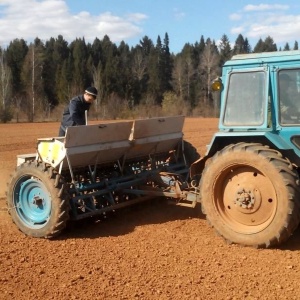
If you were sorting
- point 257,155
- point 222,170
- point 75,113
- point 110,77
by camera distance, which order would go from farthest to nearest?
point 110,77
point 75,113
point 222,170
point 257,155

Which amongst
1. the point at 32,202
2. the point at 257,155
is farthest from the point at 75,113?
the point at 257,155

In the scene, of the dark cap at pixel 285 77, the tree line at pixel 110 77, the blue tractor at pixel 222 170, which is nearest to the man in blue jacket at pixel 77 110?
the blue tractor at pixel 222 170

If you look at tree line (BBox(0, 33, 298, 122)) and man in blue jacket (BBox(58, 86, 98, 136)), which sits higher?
tree line (BBox(0, 33, 298, 122))

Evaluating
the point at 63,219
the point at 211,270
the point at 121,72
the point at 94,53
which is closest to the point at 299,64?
the point at 211,270

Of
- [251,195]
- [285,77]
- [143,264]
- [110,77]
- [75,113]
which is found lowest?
[143,264]

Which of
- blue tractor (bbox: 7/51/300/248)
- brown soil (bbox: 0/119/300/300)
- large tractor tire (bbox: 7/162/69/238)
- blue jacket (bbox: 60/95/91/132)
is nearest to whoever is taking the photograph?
brown soil (bbox: 0/119/300/300)

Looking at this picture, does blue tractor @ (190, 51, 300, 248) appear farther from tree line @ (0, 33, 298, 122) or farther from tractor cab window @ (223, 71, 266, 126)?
tree line @ (0, 33, 298, 122)

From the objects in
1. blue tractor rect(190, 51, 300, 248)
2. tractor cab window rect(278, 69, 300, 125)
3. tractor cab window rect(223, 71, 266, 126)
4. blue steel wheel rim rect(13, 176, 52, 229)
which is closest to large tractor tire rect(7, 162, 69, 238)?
blue steel wheel rim rect(13, 176, 52, 229)

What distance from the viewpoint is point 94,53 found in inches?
2963

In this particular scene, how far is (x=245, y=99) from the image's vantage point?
5520 mm

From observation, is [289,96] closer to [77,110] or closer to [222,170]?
[222,170]

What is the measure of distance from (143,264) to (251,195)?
1.41 m

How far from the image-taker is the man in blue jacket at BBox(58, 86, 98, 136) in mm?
7300

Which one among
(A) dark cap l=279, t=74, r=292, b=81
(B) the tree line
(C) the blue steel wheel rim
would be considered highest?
(B) the tree line
